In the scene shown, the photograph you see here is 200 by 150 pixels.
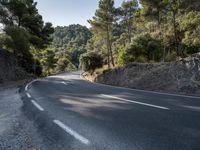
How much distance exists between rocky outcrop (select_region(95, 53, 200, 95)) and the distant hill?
10133cm

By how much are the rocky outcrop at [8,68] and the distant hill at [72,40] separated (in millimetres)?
87958

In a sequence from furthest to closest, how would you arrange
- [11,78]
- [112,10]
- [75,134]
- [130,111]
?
1. [112,10]
2. [11,78]
3. [130,111]
4. [75,134]

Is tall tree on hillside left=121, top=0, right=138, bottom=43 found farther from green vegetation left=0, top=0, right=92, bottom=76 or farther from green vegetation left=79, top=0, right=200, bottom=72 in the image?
green vegetation left=0, top=0, right=92, bottom=76

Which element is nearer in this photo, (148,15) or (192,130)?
(192,130)

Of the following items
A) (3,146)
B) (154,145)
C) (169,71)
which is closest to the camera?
(154,145)

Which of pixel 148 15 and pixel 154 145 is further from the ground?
pixel 148 15

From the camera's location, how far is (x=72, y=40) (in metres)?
145

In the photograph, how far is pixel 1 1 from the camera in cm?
3225

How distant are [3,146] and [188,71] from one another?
1281 cm

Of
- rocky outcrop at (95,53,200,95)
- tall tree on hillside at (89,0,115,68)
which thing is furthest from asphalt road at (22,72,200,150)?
tall tree on hillside at (89,0,115,68)

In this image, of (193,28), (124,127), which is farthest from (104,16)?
(124,127)

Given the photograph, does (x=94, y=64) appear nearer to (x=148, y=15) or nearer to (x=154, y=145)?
(x=148, y=15)

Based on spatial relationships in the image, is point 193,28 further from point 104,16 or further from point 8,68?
point 8,68

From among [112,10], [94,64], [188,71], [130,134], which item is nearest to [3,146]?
[130,134]
